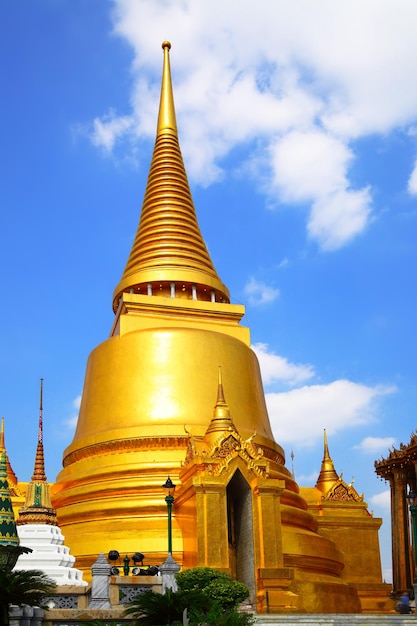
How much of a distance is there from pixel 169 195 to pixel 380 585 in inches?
620

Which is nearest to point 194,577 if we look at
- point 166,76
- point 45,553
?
point 45,553

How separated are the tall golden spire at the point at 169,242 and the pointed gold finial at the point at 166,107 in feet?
0.13

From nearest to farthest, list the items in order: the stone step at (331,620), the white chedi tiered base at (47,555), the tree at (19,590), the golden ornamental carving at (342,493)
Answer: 1. the tree at (19,590)
2. the white chedi tiered base at (47,555)
3. the stone step at (331,620)
4. the golden ornamental carving at (342,493)

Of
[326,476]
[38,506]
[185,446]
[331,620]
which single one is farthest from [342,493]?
[38,506]

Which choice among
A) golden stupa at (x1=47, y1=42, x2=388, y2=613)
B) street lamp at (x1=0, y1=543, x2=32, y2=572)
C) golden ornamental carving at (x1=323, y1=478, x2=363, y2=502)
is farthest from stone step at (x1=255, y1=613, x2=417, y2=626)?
golden ornamental carving at (x1=323, y1=478, x2=363, y2=502)

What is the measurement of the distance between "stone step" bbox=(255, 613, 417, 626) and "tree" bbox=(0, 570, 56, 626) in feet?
22.4

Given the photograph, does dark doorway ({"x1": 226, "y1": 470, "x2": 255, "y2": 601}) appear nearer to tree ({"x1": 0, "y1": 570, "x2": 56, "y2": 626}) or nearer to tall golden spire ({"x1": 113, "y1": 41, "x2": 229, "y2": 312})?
tall golden spire ({"x1": 113, "y1": 41, "x2": 229, "y2": 312})

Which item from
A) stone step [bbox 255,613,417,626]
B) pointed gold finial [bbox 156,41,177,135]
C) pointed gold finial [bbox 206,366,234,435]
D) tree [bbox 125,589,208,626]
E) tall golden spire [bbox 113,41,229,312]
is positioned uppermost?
pointed gold finial [bbox 156,41,177,135]

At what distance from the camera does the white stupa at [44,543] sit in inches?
678

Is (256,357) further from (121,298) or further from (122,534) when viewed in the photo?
(122,534)

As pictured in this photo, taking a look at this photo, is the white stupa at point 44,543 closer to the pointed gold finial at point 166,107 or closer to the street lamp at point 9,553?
the street lamp at point 9,553

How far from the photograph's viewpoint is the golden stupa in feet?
74.1

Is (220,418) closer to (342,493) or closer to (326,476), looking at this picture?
(342,493)

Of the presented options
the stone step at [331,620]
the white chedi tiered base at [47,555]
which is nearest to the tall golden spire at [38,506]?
the white chedi tiered base at [47,555]
